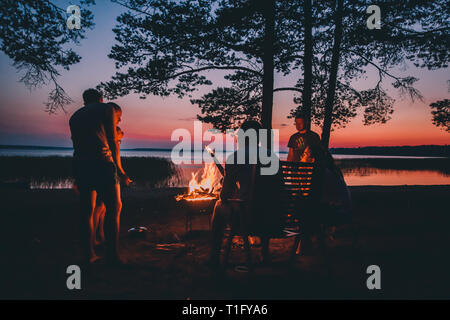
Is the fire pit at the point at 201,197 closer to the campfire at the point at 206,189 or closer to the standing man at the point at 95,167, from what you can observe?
the campfire at the point at 206,189

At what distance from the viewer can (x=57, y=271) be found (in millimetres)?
→ 3584

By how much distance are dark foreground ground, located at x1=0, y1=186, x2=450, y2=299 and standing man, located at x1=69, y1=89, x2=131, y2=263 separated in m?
0.39

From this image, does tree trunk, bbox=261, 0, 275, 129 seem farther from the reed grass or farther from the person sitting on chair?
the reed grass

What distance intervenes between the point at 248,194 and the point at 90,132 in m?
2.10

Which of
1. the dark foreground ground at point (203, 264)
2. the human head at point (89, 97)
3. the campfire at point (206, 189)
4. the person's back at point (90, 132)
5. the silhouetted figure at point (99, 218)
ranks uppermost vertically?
the human head at point (89, 97)

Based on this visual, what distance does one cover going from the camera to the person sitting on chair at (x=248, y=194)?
10.7ft

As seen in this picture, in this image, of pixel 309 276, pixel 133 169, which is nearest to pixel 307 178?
pixel 309 276

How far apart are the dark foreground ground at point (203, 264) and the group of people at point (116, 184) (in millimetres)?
408

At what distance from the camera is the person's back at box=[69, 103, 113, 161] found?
3.76 metres

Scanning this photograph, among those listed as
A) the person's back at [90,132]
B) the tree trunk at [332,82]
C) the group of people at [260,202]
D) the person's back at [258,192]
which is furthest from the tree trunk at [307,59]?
the person's back at [90,132]

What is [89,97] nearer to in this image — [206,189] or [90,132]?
[90,132]

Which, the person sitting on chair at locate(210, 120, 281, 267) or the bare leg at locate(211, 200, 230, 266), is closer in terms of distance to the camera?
the person sitting on chair at locate(210, 120, 281, 267)

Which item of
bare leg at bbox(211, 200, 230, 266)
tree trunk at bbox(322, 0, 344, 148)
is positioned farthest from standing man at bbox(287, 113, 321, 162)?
tree trunk at bbox(322, 0, 344, 148)
